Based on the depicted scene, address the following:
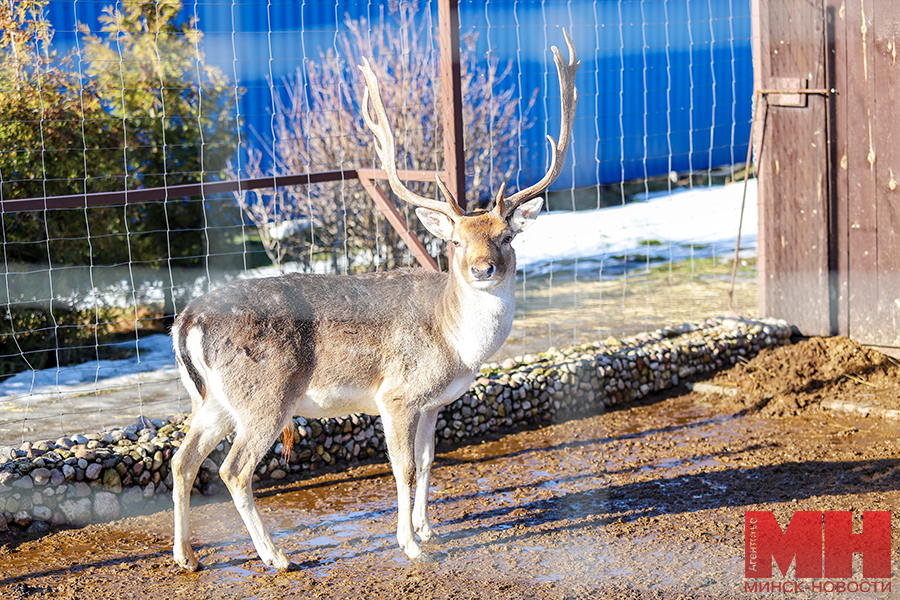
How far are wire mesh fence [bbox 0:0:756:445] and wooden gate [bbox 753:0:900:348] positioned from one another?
2.92ft

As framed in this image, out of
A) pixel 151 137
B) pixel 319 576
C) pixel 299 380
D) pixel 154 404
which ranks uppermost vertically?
pixel 151 137

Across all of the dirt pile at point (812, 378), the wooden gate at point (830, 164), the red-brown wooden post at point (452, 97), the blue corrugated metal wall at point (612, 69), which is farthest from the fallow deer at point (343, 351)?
the blue corrugated metal wall at point (612, 69)

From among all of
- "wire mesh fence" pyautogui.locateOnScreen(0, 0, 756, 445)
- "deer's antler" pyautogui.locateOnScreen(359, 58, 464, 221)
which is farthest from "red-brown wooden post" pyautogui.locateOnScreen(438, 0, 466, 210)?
"deer's antler" pyautogui.locateOnScreen(359, 58, 464, 221)

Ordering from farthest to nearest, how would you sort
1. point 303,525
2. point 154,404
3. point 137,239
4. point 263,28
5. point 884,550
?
point 263,28
point 137,239
point 154,404
point 303,525
point 884,550

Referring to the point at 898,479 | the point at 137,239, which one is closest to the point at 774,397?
the point at 898,479

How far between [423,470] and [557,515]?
0.77 m

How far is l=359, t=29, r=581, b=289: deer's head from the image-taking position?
4.23 meters

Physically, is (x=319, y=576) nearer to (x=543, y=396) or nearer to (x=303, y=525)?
(x=303, y=525)

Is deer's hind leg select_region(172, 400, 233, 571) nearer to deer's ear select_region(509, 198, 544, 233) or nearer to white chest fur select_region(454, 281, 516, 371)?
white chest fur select_region(454, 281, 516, 371)

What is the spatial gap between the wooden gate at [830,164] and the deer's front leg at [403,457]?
4127 mm

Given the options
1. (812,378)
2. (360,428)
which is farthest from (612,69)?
(360,428)

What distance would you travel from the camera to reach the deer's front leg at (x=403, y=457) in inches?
172

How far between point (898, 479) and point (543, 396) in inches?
86.5

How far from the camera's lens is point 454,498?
5.15 metres
